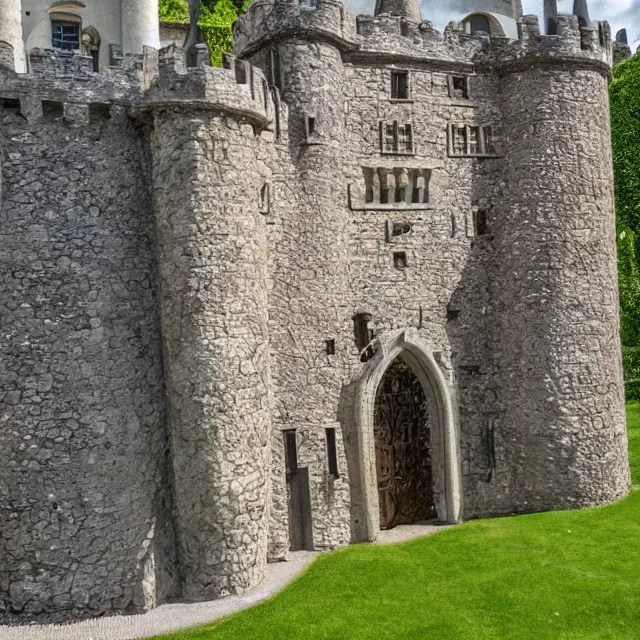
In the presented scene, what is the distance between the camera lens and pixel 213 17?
23812mm

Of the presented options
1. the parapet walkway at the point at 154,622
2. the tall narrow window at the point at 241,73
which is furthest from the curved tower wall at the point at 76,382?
the tall narrow window at the point at 241,73

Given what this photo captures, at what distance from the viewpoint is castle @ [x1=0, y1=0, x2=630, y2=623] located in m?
12.4

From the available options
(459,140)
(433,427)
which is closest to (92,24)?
(459,140)

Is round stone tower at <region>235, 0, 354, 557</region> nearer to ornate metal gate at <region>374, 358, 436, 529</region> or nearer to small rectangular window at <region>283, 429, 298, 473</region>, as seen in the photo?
small rectangular window at <region>283, 429, 298, 473</region>

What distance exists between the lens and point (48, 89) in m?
12.4

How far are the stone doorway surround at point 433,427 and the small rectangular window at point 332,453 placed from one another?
39 cm

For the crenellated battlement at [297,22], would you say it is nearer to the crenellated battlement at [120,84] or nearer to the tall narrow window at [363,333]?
the crenellated battlement at [120,84]

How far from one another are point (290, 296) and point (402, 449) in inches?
154

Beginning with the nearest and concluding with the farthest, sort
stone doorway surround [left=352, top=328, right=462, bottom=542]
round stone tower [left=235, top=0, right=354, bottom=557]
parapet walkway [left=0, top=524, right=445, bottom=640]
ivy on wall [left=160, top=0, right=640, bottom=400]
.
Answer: parapet walkway [left=0, top=524, right=445, bottom=640], round stone tower [left=235, top=0, right=354, bottom=557], stone doorway surround [left=352, top=328, right=462, bottom=542], ivy on wall [left=160, top=0, right=640, bottom=400]

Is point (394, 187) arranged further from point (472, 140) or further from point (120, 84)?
point (120, 84)

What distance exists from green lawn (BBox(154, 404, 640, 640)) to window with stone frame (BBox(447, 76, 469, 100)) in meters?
8.43

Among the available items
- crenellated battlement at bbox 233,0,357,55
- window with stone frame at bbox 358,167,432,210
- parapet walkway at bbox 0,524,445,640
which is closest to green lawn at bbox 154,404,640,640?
parapet walkway at bbox 0,524,445,640

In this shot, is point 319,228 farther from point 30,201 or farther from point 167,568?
point 167,568

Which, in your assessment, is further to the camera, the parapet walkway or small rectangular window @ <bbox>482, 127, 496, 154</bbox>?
small rectangular window @ <bbox>482, 127, 496, 154</bbox>
